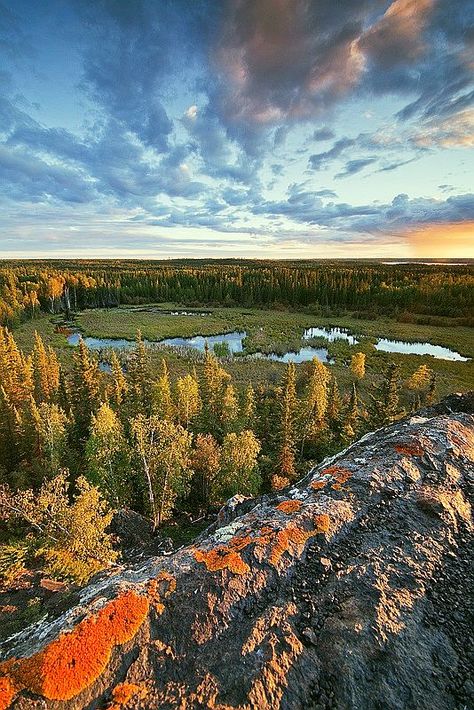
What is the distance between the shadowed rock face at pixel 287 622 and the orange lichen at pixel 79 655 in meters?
0.01

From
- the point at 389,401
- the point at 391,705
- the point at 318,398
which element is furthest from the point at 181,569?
the point at 318,398

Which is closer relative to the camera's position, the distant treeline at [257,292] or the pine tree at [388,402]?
the pine tree at [388,402]

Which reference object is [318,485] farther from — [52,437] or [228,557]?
[52,437]

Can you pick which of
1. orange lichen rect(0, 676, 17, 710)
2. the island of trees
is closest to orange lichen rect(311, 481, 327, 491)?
orange lichen rect(0, 676, 17, 710)

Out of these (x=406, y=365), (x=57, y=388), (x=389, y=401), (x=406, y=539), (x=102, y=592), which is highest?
(x=406, y=539)

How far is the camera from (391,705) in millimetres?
4414

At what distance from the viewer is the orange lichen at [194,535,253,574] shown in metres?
6.09

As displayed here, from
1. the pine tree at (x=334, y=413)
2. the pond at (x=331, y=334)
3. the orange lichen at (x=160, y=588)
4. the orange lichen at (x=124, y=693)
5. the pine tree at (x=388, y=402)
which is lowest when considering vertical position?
the pond at (x=331, y=334)

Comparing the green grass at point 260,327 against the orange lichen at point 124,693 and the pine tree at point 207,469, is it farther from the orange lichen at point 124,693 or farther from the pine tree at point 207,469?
the orange lichen at point 124,693

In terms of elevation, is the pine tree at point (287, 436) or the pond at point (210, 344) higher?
the pine tree at point (287, 436)

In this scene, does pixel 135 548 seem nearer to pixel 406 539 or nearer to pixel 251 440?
pixel 251 440

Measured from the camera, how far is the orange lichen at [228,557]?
6086 millimetres

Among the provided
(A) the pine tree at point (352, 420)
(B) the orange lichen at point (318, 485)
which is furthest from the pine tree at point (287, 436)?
(B) the orange lichen at point (318, 485)

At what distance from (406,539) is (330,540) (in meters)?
1.46
